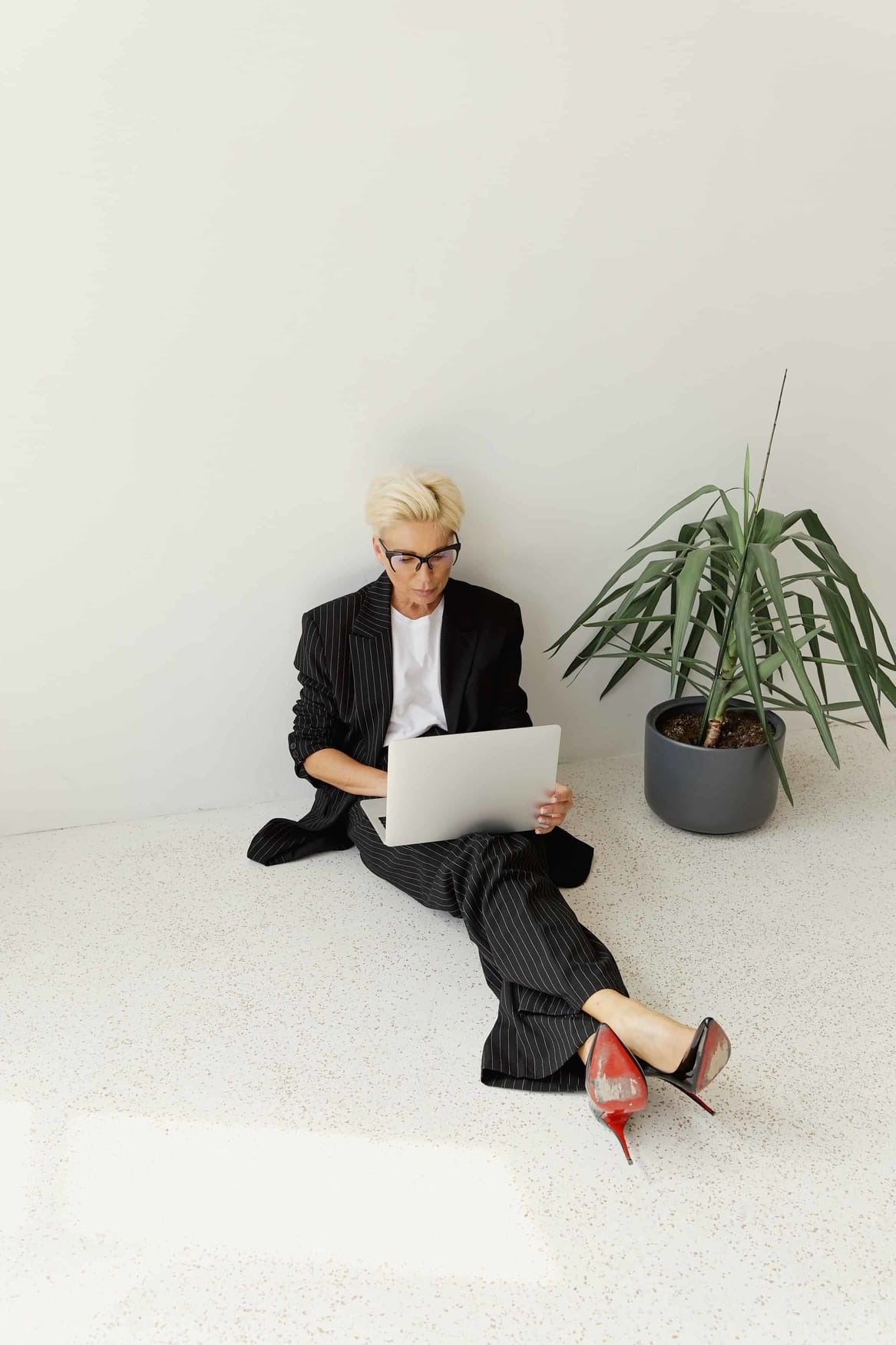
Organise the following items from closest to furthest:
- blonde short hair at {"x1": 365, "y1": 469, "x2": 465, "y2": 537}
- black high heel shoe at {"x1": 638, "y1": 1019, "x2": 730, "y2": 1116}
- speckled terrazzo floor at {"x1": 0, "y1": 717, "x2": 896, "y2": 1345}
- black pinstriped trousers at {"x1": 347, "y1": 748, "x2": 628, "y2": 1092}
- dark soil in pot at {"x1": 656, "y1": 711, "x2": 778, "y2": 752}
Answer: speckled terrazzo floor at {"x1": 0, "y1": 717, "x2": 896, "y2": 1345} < black high heel shoe at {"x1": 638, "y1": 1019, "x2": 730, "y2": 1116} < black pinstriped trousers at {"x1": 347, "y1": 748, "x2": 628, "y2": 1092} < blonde short hair at {"x1": 365, "y1": 469, "x2": 465, "y2": 537} < dark soil in pot at {"x1": 656, "y1": 711, "x2": 778, "y2": 752}

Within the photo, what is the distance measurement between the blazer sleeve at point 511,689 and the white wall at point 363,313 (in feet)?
0.99

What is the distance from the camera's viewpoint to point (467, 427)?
2.84 m

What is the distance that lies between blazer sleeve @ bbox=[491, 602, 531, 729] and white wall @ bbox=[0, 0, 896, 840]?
0.99 feet

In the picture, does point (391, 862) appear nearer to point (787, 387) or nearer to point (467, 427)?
point (467, 427)

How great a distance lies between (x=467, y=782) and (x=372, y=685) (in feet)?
1.67

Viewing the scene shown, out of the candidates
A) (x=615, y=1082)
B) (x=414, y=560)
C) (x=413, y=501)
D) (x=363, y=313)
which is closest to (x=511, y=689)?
(x=414, y=560)

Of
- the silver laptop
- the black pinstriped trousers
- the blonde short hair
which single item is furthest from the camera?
the blonde short hair

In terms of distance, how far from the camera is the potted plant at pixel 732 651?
254 centimetres

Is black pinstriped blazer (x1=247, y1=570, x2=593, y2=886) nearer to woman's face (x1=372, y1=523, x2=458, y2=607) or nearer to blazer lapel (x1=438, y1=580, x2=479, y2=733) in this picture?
blazer lapel (x1=438, y1=580, x2=479, y2=733)

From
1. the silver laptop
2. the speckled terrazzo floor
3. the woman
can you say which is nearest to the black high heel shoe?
the woman

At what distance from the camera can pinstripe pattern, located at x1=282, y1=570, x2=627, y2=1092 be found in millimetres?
2029

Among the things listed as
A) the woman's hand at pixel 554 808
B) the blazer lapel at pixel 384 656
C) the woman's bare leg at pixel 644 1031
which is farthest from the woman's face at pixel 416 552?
the woman's bare leg at pixel 644 1031

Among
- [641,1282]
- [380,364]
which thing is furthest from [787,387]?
[641,1282]

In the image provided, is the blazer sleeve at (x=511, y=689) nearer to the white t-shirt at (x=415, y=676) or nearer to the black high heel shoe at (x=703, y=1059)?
the white t-shirt at (x=415, y=676)
